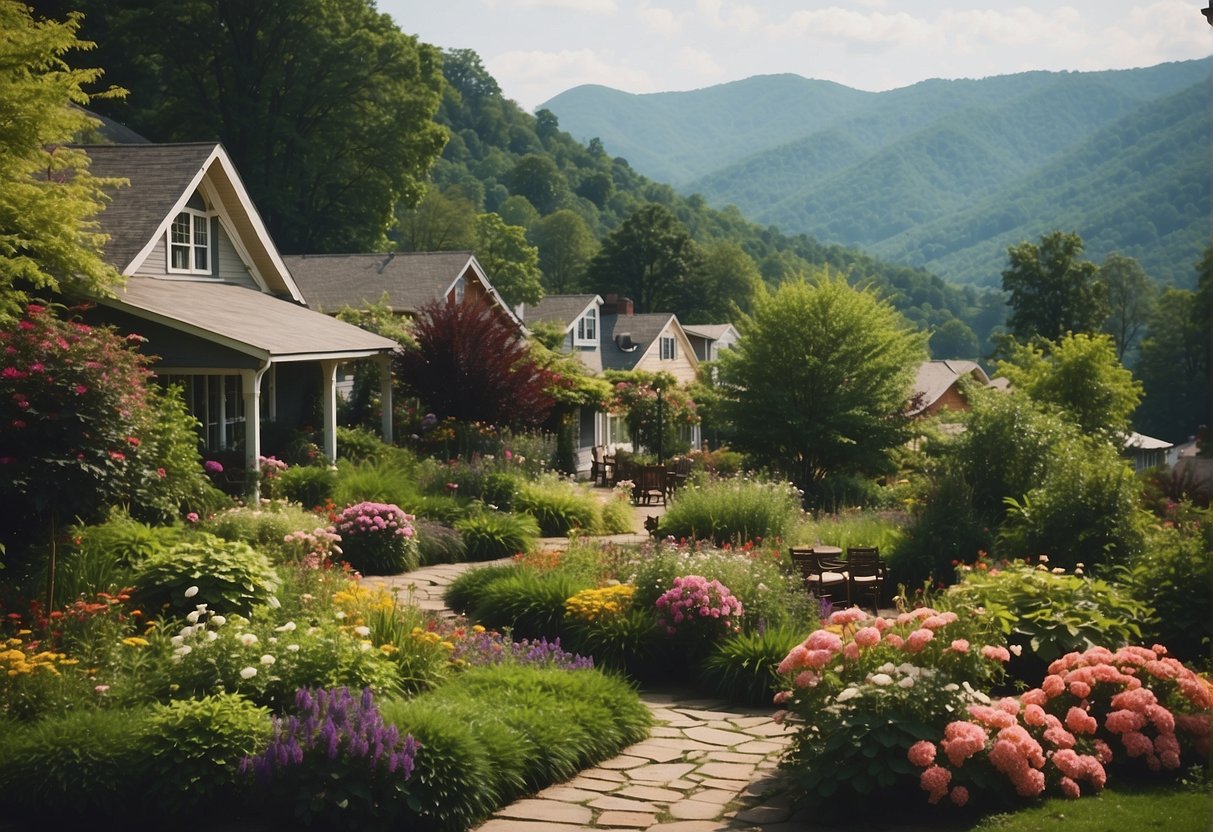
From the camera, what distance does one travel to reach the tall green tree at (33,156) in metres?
14.2

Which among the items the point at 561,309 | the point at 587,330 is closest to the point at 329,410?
the point at 561,309

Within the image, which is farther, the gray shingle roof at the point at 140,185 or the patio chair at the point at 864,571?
the gray shingle roof at the point at 140,185

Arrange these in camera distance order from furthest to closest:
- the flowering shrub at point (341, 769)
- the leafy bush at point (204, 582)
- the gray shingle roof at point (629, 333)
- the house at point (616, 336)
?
the gray shingle roof at point (629, 333)
the house at point (616, 336)
the leafy bush at point (204, 582)
the flowering shrub at point (341, 769)

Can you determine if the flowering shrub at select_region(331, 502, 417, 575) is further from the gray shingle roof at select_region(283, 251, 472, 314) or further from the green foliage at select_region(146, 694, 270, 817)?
the gray shingle roof at select_region(283, 251, 472, 314)

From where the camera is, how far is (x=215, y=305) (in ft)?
68.0

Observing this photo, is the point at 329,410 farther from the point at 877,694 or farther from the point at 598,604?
the point at 877,694

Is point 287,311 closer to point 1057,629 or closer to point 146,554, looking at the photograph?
point 146,554

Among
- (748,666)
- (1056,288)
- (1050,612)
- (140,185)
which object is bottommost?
(748,666)

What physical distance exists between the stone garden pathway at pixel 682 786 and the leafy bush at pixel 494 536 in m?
7.41

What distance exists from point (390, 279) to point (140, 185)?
14551 millimetres

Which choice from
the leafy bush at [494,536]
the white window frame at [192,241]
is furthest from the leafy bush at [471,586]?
the white window frame at [192,241]

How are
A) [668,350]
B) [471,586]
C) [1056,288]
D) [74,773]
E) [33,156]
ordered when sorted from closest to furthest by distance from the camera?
[74,773]
[471,586]
[33,156]
[668,350]
[1056,288]

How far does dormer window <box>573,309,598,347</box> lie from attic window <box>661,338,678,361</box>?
4.92m

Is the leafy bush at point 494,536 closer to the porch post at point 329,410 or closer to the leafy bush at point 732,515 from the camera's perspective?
the leafy bush at point 732,515
